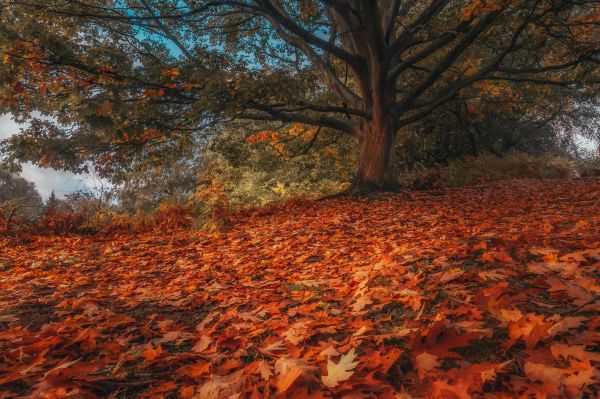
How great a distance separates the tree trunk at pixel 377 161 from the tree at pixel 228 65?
0.03 m

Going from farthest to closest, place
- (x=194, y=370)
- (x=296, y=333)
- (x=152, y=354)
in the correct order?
1. (x=296, y=333)
2. (x=152, y=354)
3. (x=194, y=370)

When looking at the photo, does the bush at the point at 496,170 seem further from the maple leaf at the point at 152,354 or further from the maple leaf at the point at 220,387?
the maple leaf at the point at 220,387

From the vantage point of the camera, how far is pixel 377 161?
9.56 m

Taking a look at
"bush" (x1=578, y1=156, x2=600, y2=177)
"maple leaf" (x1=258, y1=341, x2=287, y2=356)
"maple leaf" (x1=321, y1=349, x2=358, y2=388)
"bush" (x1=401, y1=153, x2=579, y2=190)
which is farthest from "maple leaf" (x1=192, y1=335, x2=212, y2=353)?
"bush" (x1=578, y1=156, x2=600, y2=177)

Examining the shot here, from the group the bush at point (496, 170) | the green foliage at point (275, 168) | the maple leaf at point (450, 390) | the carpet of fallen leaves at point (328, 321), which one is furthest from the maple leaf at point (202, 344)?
the bush at point (496, 170)

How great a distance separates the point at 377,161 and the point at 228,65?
14.5ft

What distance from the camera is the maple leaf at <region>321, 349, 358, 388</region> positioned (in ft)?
5.07

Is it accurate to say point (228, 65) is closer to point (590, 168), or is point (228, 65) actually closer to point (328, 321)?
point (328, 321)

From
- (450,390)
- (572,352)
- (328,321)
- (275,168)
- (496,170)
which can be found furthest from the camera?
(275,168)

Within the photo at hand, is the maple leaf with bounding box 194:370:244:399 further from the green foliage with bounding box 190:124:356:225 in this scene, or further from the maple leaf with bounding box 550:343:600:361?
the green foliage with bounding box 190:124:356:225

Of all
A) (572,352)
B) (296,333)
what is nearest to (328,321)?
(296,333)

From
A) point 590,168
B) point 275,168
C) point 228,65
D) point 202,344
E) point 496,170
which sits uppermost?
point 228,65

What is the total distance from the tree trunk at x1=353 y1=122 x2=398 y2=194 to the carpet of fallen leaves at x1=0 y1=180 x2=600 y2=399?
451cm

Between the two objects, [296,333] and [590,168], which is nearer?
[296,333]
